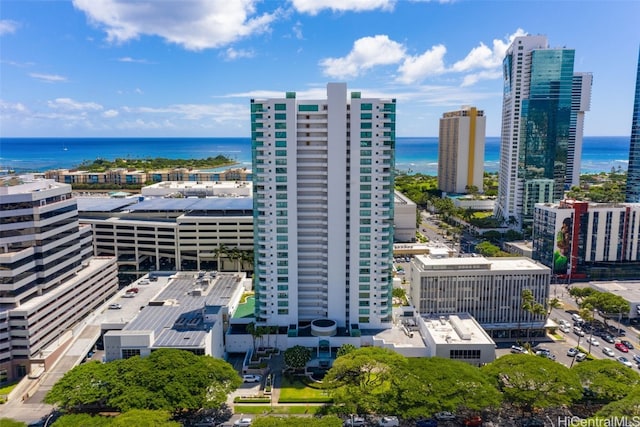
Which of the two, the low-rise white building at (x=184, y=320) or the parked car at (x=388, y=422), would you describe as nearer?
the parked car at (x=388, y=422)

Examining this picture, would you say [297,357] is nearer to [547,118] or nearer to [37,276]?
[37,276]

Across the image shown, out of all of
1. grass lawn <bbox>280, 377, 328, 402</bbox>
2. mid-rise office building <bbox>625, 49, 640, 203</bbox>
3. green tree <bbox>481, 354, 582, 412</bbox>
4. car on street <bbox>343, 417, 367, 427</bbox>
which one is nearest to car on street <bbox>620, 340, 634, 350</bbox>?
green tree <bbox>481, 354, 582, 412</bbox>

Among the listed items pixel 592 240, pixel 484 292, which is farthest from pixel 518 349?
pixel 592 240

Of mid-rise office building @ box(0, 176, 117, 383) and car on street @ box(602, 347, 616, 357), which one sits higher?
mid-rise office building @ box(0, 176, 117, 383)

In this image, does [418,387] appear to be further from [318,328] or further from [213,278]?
[213,278]

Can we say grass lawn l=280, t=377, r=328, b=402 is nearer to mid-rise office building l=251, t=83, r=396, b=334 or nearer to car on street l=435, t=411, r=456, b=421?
mid-rise office building l=251, t=83, r=396, b=334

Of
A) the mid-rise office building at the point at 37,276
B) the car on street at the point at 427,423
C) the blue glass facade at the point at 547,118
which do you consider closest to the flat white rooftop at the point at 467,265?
the car on street at the point at 427,423

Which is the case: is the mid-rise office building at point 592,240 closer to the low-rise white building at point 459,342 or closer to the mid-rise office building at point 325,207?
the low-rise white building at point 459,342
